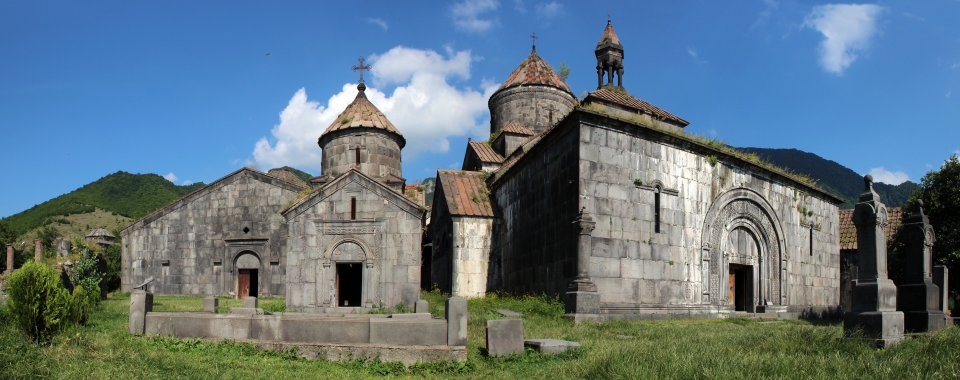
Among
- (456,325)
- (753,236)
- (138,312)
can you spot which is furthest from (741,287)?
(138,312)

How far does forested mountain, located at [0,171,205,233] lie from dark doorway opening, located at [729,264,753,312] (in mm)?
35814

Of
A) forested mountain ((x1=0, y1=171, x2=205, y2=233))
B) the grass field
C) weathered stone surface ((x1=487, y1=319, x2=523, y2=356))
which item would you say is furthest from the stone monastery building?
forested mountain ((x1=0, y1=171, x2=205, y2=233))

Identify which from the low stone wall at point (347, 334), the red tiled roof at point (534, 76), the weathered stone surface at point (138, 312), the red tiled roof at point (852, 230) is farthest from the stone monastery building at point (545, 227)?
the weathered stone surface at point (138, 312)

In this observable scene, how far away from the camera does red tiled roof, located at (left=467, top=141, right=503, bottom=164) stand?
22381mm

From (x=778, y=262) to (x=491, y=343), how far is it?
11557 mm

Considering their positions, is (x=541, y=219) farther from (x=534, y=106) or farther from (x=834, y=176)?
(x=834, y=176)

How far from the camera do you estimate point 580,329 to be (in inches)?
400

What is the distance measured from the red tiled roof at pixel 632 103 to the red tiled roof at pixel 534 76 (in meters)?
5.48

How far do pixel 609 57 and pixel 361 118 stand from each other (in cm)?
792

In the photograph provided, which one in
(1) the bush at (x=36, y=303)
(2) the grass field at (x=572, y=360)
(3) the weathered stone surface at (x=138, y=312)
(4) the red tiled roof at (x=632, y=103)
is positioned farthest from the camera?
(4) the red tiled roof at (x=632, y=103)

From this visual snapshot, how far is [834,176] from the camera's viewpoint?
10744cm

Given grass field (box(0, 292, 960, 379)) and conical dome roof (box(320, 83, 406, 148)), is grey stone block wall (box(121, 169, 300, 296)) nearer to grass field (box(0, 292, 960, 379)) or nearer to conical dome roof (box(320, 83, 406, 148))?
conical dome roof (box(320, 83, 406, 148))

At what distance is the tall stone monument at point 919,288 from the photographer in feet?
29.0

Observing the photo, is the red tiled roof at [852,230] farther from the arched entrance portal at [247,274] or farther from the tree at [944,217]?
the arched entrance portal at [247,274]
